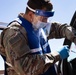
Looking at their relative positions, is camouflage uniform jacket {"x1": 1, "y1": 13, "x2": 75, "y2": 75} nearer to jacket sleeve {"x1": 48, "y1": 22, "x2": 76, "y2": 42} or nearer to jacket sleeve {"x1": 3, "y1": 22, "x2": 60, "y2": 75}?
jacket sleeve {"x1": 3, "y1": 22, "x2": 60, "y2": 75}

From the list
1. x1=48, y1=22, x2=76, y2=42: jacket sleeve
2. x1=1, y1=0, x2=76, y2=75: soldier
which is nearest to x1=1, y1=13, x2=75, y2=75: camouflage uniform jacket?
x1=1, y1=0, x2=76, y2=75: soldier

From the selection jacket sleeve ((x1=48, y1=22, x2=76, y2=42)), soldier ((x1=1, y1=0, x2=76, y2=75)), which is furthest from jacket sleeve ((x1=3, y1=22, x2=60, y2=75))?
jacket sleeve ((x1=48, y1=22, x2=76, y2=42))

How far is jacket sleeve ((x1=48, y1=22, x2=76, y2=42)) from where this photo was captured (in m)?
2.59

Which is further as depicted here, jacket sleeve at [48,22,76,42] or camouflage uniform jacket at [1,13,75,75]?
jacket sleeve at [48,22,76,42]

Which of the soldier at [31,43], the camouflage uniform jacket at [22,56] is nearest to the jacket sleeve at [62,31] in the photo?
the soldier at [31,43]

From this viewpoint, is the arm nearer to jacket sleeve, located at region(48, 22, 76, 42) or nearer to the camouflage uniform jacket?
the camouflage uniform jacket

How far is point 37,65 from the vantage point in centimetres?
218

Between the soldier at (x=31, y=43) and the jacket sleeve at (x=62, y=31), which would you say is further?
the jacket sleeve at (x=62, y=31)

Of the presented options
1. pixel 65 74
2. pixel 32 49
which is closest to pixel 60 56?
pixel 32 49

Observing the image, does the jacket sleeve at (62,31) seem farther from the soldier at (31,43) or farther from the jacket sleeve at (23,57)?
the jacket sleeve at (23,57)

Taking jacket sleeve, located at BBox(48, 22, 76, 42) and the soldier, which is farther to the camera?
jacket sleeve, located at BBox(48, 22, 76, 42)

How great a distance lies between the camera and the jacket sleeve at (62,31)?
2.59 m

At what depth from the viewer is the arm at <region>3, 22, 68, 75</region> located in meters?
2.18

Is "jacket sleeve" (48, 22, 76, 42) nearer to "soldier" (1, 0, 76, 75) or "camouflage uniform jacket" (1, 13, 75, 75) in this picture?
"soldier" (1, 0, 76, 75)
